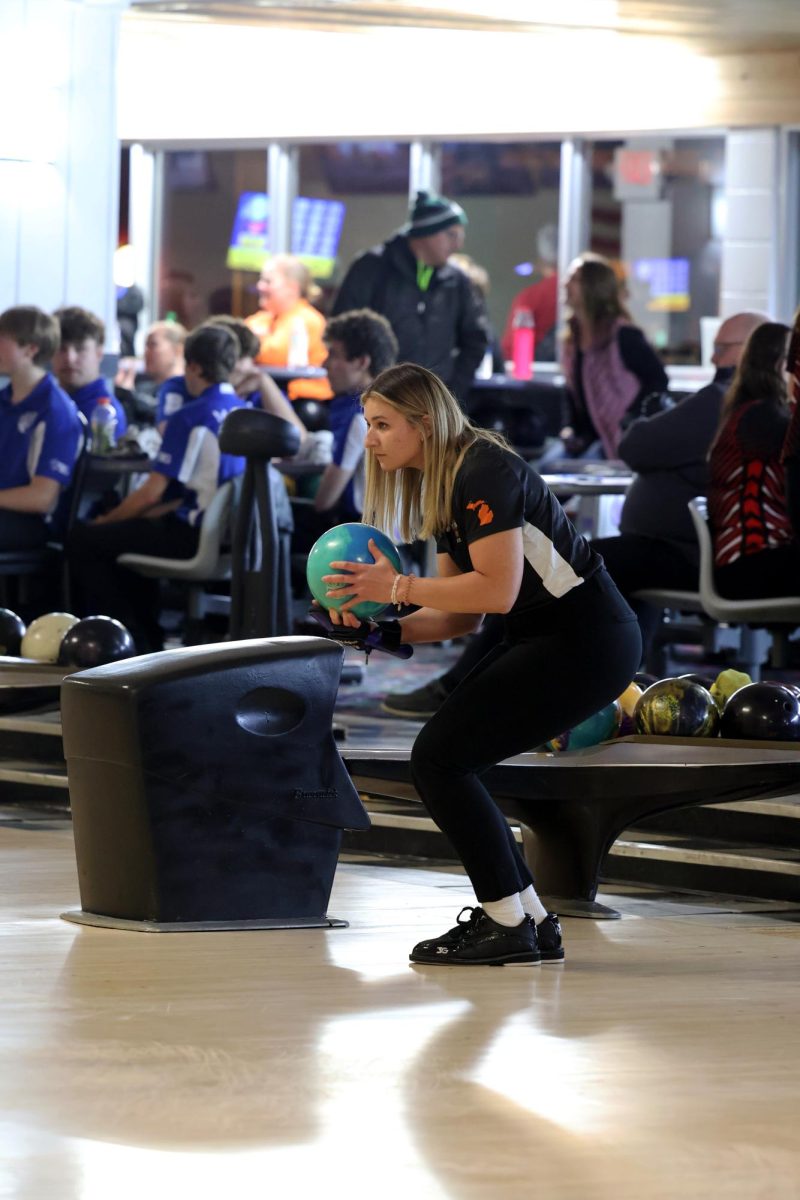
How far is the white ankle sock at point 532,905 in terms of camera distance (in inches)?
145

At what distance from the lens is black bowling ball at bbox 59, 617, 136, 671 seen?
548 cm

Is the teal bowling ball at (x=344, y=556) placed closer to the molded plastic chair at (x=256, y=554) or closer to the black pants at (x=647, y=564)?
the molded plastic chair at (x=256, y=554)

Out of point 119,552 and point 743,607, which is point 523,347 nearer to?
point 119,552

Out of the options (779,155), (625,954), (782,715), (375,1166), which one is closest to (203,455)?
(782,715)

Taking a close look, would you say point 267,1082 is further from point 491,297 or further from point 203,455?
point 491,297

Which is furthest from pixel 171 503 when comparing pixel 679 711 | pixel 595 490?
pixel 679 711

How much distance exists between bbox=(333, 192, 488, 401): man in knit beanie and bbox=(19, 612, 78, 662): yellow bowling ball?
13.3 feet

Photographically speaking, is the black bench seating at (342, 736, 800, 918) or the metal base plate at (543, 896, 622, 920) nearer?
the black bench seating at (342, 736, 800, 918)

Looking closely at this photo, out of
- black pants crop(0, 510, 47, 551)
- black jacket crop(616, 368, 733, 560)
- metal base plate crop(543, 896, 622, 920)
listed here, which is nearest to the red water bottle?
black pants crop(0, 510, 47, 551)

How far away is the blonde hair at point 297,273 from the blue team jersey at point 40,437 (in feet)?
12.1

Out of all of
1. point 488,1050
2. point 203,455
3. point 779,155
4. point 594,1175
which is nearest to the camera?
point 594,1175

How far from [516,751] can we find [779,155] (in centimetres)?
851

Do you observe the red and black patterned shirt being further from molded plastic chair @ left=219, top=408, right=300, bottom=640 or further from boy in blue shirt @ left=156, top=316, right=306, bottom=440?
boy in blue shirt @ left=156, top=316, right=306, bottom=440

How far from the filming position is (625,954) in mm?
3770
